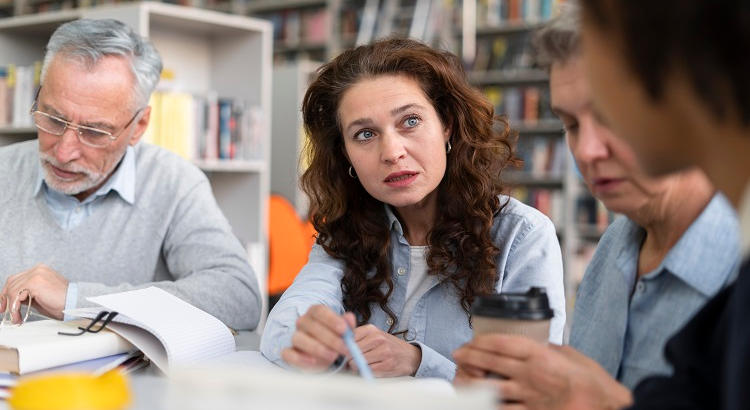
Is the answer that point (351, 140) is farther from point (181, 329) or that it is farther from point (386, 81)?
point (181, 329)

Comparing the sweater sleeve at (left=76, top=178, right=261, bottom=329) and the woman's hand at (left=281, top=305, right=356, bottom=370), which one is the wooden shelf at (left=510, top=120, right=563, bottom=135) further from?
the woman's hand at (left=281, top=305, right=356, bottom=370)

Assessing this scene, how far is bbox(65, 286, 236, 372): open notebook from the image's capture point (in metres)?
1.28

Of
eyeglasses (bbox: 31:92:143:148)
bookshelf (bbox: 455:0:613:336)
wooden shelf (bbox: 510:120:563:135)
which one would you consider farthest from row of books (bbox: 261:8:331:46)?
eyeglasses (bbox: 31:92:143:148)

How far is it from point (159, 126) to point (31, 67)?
620 mm

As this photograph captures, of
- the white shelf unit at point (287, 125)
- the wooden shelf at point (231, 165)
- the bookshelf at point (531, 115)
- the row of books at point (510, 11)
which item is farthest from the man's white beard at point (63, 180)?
the row of books at point (510, 11)

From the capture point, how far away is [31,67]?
11.3 ft

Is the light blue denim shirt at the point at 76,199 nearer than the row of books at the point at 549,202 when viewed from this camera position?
Yes

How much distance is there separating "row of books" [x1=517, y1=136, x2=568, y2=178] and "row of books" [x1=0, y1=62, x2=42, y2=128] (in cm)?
330

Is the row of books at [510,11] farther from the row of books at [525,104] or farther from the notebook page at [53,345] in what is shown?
the notebook page at [53,345]

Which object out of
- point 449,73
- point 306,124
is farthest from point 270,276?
point 449,73

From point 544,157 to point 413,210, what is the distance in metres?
4.13

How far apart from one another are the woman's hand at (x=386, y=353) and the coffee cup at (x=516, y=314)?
1.25ft

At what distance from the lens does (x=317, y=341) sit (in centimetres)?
108

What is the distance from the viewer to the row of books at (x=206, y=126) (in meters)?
3.43
